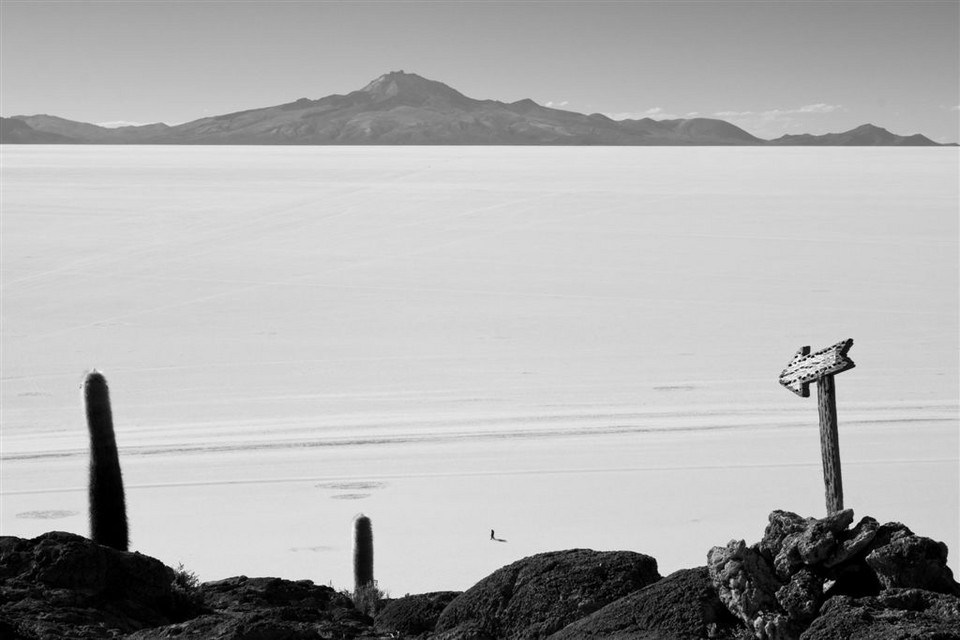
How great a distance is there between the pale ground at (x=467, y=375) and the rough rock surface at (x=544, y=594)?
337 centimetres

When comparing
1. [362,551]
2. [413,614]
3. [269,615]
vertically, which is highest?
[269,615]

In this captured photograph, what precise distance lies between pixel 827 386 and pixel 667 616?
7.74ft

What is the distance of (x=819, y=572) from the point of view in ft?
16.4

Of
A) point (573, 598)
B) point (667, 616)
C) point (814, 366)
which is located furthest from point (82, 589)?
point (814, 366)

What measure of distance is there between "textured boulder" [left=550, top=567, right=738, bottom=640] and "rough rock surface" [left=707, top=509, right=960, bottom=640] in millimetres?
80

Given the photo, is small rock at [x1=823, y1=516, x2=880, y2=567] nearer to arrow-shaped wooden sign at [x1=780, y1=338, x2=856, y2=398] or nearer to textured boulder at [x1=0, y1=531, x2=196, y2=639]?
arrow-shaped wooden sign at [x1=780, y1=338, x2=856, y2=398]

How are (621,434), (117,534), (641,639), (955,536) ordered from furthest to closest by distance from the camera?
1. (621,434)
2. (955,536)
3. (117,534)
4. (641,639)

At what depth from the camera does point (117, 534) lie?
8.49 meters

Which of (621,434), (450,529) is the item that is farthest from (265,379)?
(450,529)

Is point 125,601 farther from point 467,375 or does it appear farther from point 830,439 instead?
point 467,375

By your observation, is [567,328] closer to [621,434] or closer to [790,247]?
[621,434]

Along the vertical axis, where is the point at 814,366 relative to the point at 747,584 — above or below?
above

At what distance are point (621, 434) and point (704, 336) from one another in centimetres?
780

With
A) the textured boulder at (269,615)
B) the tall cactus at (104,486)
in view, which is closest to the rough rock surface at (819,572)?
the textured boulder at (269,615)
